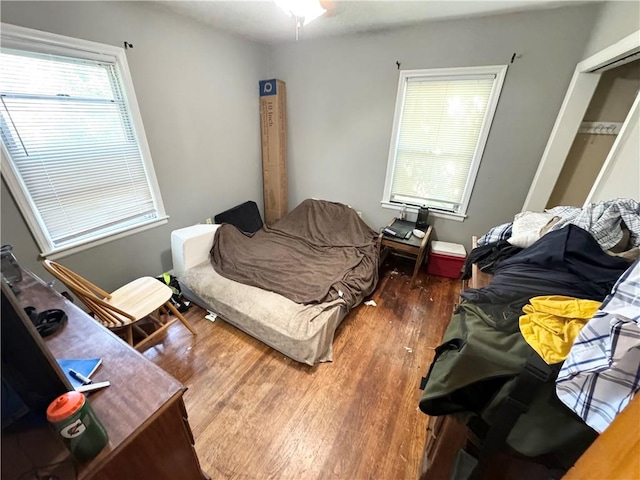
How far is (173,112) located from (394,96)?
2.19 m

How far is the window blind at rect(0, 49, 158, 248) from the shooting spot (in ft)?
5.11

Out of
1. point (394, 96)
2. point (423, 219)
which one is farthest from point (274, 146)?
point (423, 219)

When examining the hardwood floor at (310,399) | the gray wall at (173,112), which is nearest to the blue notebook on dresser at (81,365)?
the hardwood floor at (310,399)

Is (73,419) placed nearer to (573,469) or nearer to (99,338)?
(99,338)

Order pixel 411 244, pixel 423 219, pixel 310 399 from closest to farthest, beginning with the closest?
pixel 310 399 → pixel 411 244 → pixel 423 219

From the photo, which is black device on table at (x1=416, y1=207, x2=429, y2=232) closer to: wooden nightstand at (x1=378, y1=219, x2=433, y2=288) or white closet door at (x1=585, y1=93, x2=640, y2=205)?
wooden nightstand at (x1=378, y1=219, x2=433, y2=288)

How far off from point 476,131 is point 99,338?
313 cm

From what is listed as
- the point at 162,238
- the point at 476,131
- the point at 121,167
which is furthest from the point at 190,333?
the point at 476,131

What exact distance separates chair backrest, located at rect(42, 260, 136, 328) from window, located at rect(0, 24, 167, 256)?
21.4 inches

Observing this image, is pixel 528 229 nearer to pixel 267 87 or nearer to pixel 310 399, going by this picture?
pixel 310 399


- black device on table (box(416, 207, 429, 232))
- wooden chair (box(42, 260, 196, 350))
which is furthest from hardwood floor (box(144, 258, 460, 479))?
black device on table (box(416, 207, 429, 232))

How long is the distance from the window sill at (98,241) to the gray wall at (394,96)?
5.77 feet

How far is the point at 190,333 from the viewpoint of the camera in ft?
6.48

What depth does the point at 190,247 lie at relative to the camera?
2.22m
